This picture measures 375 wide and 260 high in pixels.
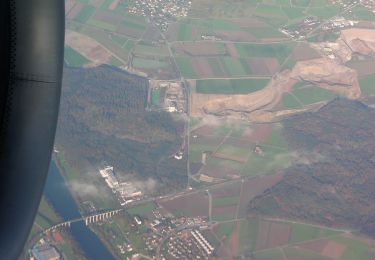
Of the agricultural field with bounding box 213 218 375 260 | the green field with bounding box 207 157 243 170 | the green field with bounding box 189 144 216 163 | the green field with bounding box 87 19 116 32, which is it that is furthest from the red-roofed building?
the green field with bounding box 87 19 116 32

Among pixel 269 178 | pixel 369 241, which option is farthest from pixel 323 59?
pixel 369 241

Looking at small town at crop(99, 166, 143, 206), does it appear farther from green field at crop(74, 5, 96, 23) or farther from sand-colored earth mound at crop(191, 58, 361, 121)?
green field at crop(74, 5, 96, 23)

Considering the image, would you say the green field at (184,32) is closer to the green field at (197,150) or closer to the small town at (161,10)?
the small town at (161,10)

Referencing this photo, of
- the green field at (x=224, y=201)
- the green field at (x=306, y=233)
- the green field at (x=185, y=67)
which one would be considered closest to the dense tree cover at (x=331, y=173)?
the green field at (x=306, y=233)

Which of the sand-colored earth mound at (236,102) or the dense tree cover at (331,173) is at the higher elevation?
the sand-colored earth mound at (236,102)

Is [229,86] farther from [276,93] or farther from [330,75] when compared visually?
[330,75]

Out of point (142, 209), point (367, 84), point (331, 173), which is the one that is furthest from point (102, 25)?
point (331, 173)
